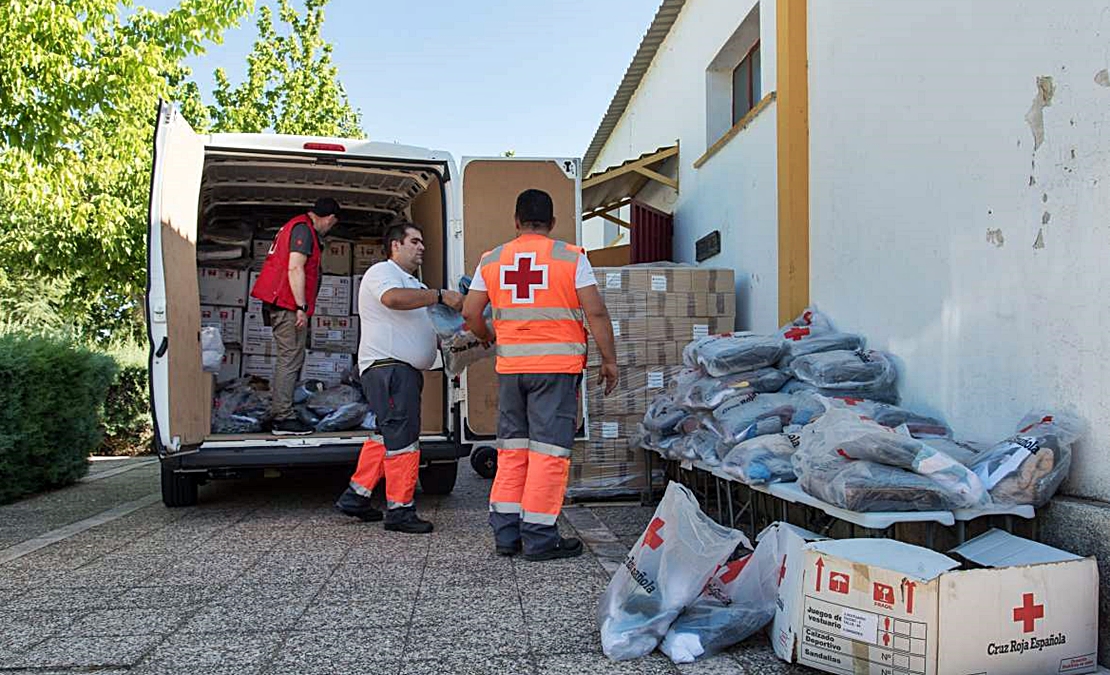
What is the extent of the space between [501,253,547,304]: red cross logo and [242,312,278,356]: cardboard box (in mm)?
3952

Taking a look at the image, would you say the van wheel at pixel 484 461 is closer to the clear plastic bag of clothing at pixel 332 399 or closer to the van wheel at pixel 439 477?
the van wheel at pixel 439 477

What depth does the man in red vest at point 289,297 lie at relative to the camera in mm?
6539

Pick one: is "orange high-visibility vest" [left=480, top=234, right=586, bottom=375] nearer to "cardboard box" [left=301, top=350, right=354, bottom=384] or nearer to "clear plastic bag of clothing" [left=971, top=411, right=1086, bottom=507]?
"clear plastic bag of clothing" [left=971, top=411, right=1086, bottom=507]

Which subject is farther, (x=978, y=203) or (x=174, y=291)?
(x=174, y=291)

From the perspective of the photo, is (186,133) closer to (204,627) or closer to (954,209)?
(204,627)

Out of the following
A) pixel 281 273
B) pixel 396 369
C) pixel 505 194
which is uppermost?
pixel 505 194

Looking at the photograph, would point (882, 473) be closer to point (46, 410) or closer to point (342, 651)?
point (342, 651)

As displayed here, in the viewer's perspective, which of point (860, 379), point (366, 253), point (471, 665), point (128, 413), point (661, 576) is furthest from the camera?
point (128, 413)

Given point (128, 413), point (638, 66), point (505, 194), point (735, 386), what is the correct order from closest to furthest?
point (735, 386) < point (505, 194) < point (128, 413) < point (638, 66)

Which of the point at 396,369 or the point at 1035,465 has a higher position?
the point at 396,369

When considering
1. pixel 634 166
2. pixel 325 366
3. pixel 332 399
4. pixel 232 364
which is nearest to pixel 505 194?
pixel 332 399

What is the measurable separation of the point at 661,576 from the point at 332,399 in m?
4.40

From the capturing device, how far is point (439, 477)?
653 cm

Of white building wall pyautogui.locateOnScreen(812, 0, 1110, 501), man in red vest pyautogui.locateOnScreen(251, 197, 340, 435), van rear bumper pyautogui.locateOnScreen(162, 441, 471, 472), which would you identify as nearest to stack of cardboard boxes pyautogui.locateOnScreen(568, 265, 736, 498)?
white building wall pyautogui.locateOnScreen(812, 0, 1110, 501)
